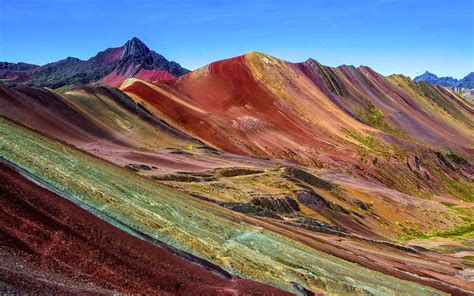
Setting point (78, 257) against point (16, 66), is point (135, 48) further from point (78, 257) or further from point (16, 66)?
point (78, 257)

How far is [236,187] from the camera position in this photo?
4644 cm

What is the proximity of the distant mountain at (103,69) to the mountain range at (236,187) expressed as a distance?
51081 mm

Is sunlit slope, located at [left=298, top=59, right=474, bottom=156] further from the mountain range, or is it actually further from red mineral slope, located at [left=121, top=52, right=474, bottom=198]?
the mountain range

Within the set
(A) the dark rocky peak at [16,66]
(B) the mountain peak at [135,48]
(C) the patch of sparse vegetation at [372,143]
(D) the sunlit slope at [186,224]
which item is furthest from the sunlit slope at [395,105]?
(A) the dark rocky peak at [16,66]

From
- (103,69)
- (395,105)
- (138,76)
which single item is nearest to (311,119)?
(395,105)

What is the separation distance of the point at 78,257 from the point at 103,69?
154763 millimetres

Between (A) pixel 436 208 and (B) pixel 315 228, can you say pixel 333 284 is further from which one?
(A) pixel 436 208

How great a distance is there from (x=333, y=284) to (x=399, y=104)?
123 meters


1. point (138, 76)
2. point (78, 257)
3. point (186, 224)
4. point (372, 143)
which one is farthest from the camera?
point (138, 76)

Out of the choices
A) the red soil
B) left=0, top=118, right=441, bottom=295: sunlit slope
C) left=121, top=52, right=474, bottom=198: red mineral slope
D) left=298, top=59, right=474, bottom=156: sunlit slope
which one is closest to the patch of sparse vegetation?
left=121, top=52, right=474, bottom=198: red mineral slope

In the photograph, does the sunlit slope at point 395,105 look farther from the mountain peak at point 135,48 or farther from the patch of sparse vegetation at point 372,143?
the mountain peak at point 135,48

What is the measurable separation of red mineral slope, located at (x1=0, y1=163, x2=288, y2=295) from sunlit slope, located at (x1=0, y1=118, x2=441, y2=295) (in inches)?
67.8

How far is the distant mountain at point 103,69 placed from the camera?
153 meters

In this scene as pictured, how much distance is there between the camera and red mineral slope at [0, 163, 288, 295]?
1484 cm
